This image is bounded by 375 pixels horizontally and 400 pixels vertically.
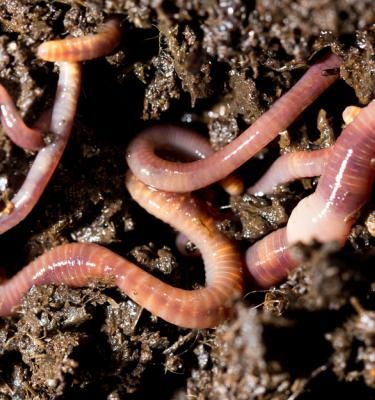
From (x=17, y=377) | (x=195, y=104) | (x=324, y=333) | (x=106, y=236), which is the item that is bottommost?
(x=17, y=377)

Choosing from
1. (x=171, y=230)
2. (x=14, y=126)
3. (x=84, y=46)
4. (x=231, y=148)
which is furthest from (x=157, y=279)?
→ (x=84, y=46)

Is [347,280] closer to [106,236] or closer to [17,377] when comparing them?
[106,236]

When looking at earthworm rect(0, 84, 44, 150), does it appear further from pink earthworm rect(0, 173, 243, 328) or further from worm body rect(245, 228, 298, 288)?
worm body rect(245, 228, 298, 288)

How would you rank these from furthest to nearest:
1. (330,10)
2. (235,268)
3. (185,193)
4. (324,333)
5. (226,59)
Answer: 1. (185,193)
2. (235,268)
3. (226,59)
4. (324,333)
5. (330,10)

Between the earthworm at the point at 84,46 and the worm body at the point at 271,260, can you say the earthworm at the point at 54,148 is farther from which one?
the worm body at the point at 271,260

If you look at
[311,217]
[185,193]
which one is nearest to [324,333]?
[311,217]

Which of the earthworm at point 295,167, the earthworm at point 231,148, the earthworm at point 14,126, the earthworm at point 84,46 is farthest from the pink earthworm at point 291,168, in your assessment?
the earthworm at point 14,126

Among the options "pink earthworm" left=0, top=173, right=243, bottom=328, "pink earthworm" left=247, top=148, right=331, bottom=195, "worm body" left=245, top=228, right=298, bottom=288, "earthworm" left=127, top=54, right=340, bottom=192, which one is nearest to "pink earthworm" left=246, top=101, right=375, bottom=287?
"worm body" left=245, top=228, right=298, bottom=288
